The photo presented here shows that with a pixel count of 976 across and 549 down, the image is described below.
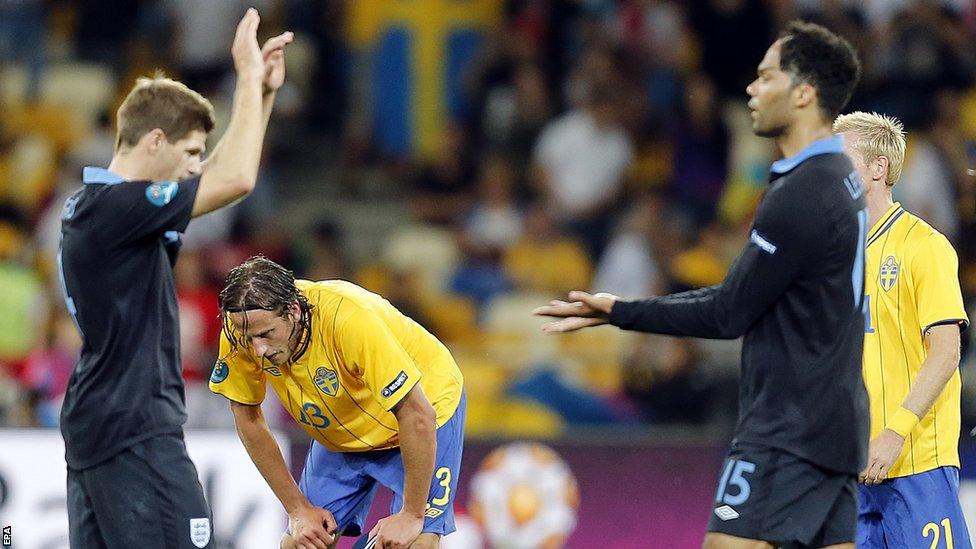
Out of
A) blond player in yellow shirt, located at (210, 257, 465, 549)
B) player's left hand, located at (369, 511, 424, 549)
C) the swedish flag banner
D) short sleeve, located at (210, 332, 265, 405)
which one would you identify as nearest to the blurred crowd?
the swedish flag banner

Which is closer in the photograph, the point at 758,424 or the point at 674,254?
the point at 758,424

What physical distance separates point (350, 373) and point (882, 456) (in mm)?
1834

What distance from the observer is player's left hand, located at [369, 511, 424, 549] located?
199 inches

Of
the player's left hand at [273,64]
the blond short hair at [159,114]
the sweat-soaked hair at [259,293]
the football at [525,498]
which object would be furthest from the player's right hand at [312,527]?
the football at [525,498]

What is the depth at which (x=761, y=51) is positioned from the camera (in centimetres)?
1145

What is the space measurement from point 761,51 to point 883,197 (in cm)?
626

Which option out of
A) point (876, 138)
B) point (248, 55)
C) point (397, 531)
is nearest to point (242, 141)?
point (248, 55)

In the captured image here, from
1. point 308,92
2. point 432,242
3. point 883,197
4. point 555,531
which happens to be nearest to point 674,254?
point 432,242

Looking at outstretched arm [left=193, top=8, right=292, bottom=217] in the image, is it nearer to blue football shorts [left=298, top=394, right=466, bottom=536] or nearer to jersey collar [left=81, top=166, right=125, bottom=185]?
jersey collar [left=81, top=166, right=125, bottom=185]

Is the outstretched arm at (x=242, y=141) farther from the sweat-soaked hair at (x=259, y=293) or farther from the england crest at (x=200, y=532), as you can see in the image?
the england crest at (x=200, y=532)

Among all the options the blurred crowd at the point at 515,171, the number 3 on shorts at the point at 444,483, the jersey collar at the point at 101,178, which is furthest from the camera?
the blurred crowd at the point at 515,171

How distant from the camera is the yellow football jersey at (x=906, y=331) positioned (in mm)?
5289

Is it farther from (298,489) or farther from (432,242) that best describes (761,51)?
(298,489)

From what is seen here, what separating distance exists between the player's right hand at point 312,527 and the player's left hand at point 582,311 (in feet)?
4.72
